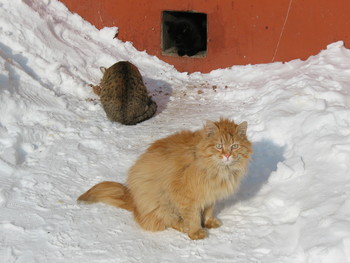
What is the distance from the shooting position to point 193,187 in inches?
143

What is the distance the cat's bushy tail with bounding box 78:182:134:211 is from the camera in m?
4.02

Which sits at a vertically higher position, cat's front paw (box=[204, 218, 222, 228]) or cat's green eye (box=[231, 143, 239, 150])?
cat's green eye (box=[231, 143, 239, 150])

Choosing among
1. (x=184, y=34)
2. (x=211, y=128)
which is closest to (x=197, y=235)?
(x=211, y=128)

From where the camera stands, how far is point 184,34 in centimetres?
859

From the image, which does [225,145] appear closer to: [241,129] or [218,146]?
[218,146]

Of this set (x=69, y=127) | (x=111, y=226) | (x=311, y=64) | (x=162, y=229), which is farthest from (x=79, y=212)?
(x=311, y=64)

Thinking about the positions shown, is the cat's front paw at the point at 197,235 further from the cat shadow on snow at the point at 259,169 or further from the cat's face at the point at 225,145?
the cat's face at the point at 225,145

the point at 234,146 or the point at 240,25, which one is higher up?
the point at 240,25

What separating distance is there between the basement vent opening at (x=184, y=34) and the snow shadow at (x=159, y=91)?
89cm

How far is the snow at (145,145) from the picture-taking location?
11.5ft

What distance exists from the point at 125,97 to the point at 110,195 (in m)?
2.39

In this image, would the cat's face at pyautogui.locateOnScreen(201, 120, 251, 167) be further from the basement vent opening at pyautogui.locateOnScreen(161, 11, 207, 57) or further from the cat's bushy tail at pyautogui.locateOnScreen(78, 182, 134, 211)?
the basement vent opening at pyautogui.locateOnScreen(161, 11, 207, 57)

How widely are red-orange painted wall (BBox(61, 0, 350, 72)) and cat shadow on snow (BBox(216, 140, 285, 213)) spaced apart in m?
3.09

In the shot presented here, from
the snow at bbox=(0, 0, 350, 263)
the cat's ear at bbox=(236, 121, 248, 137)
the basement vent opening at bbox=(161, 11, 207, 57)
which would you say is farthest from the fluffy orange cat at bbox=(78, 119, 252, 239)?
the basement vent opening at bbox=(161, 11, 207, 57)
